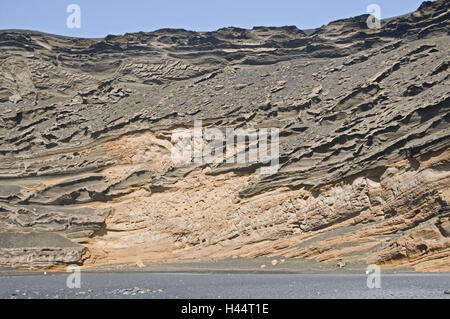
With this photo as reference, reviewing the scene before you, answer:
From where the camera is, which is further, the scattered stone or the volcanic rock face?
the volcanic rock face

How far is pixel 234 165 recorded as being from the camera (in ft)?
136

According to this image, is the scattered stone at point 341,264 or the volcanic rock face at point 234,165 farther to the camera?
the volcanic rock face at point 234,165

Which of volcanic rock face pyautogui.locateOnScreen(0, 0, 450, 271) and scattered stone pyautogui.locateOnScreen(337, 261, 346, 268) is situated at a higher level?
volcanic rock face pyautogui.locateOnScreen(0, 0, 450, 271)

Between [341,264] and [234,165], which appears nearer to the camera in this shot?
[341,264]

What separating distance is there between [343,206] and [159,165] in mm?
14749

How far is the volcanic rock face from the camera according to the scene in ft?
112

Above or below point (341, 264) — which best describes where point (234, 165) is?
above

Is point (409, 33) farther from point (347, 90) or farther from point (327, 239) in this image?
point (327, 239)

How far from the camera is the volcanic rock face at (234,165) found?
34219 millimetres

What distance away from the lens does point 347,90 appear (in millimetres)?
44875

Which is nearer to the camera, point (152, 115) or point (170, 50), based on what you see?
point (152, 115)

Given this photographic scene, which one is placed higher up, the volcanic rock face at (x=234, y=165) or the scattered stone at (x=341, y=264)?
the volcanic rock face at (x=234, y=165)
